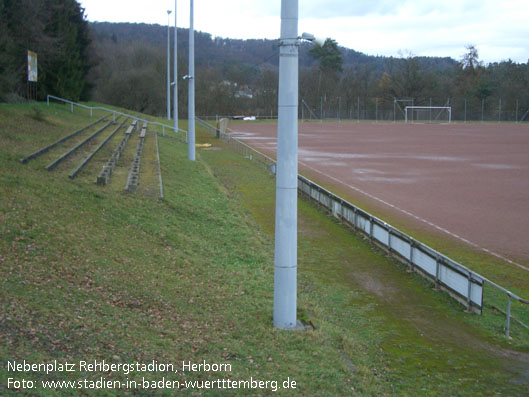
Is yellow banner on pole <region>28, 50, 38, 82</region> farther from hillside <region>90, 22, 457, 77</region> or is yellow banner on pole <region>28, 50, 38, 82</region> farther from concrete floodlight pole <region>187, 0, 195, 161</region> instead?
hillside <region>90, 22, 457, 77</region>

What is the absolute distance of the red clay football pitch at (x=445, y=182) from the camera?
18122 mm

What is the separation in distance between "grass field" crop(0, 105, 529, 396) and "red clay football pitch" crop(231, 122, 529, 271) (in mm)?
3960

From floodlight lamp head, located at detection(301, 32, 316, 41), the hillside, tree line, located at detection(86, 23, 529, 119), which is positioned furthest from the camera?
the hillside

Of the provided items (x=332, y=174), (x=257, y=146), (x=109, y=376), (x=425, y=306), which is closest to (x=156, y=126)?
(x=257, y=146)

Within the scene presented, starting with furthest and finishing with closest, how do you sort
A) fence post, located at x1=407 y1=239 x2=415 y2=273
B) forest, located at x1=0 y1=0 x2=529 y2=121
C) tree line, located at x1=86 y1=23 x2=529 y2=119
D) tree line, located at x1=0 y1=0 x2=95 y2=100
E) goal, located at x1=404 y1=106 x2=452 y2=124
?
goal, located at x1=404 y1=106 x2=452 y2=124 < tree line, located at x1=86 y1=23 x2=529 y2=119 < forest, located at x1=0 y1=0 x2=529 y2=121 < tree line, located at x1=0 y1=0 x2=95 y2=100 < fence post, located at x1=407 y1=239 x2=415 y2=273

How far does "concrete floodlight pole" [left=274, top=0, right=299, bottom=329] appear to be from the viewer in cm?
895

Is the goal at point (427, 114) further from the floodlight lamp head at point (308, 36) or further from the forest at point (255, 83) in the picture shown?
the floodlight lamp head at point (308, 36)

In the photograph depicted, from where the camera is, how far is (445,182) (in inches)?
1091

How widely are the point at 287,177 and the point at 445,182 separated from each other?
20374 mm

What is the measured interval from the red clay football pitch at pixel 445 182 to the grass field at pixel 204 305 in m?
3.96

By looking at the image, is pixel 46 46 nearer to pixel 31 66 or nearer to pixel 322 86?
pixel 31 66

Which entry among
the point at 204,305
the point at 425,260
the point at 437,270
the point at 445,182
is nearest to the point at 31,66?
the point at 445,182

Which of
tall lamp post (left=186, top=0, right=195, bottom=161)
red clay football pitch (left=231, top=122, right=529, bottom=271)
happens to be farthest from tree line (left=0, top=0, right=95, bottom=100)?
red clay football pitch (left=231, top=122, right=529, bottom=271)

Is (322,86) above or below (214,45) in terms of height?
below
